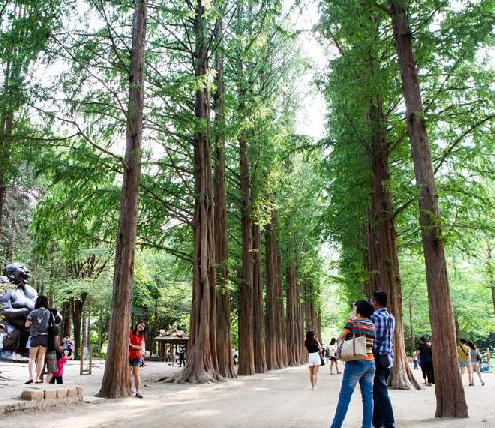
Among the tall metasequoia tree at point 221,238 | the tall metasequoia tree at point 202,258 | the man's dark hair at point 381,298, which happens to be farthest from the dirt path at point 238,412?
the tall metasequoia tree at point 221,238

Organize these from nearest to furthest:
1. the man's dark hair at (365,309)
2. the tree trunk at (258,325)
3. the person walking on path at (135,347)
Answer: the man's dark hair at (365,309), the person walking on path at (135,347), the tree trunk at (258,325)

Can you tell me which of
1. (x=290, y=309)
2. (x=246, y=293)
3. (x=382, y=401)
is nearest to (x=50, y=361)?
(x=382, y=401)

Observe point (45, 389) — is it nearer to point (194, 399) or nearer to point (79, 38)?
point (194, 399)

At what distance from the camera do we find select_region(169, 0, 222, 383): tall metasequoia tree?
50.0 ft

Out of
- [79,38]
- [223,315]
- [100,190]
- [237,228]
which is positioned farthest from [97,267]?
[79,38]

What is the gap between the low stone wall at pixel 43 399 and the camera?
7439 mm

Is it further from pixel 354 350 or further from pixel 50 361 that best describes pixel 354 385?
pixel 50 361

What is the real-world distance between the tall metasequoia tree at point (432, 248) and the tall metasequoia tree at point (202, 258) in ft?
22.8

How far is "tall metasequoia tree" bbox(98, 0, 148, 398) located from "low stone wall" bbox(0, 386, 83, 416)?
135cm

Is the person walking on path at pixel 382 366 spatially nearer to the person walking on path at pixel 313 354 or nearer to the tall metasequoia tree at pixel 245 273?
the person walking on path at pixel 313 354

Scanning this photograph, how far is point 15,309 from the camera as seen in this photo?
70.8ft

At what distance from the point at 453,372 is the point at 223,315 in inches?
440

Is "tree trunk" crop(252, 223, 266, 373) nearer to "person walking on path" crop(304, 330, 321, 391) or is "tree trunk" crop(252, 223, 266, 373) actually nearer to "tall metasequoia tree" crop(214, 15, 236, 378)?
"tall metasequoia tree" crop(214, 15, 236, 378)

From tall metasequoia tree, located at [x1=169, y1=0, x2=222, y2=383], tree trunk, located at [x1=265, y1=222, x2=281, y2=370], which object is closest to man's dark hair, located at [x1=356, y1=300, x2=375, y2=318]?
tall metasequoia tree, located at [x1=169, y1=0, x2=222, y2=383]
